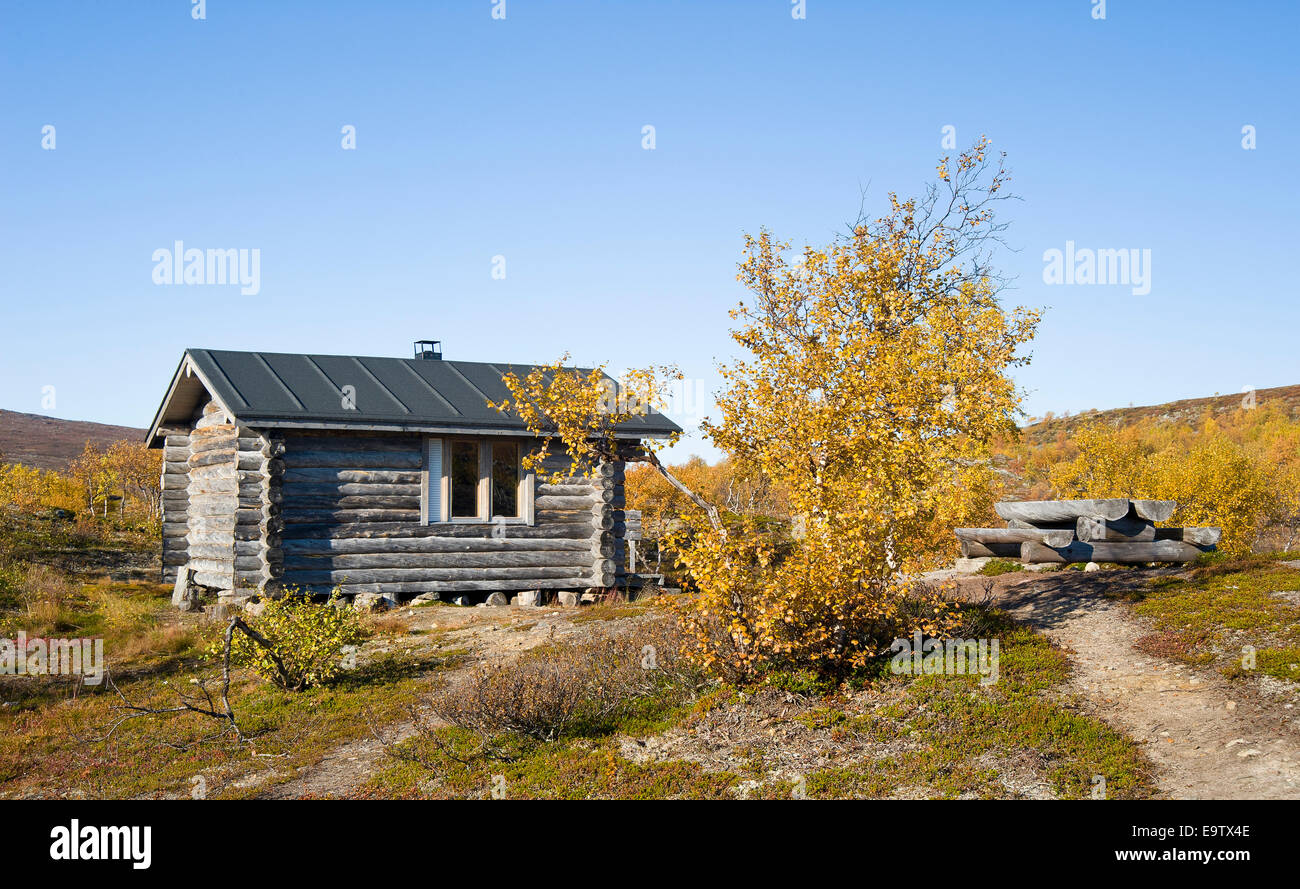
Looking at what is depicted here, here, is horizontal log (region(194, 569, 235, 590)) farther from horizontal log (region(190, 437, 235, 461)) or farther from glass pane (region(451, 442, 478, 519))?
glass pane (region(451, 442, 478, 519))

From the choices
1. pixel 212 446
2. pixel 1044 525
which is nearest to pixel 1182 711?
pixel 1044 525

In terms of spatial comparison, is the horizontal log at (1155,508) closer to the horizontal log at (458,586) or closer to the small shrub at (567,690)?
the small shrub at (567,690)

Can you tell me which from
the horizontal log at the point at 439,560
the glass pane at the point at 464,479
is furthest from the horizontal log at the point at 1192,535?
the glass pane at the point at 464,479

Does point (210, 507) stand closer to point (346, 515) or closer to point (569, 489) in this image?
point (346, 515)

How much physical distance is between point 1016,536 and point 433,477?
35.8ft

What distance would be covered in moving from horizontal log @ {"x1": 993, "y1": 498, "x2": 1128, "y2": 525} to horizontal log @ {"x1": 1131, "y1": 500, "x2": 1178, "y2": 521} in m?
0.21

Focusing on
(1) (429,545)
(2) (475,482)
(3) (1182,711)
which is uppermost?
(2) (475,482)

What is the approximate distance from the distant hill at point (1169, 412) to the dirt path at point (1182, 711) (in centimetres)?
6037

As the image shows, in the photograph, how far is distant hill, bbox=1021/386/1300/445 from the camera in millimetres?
67931

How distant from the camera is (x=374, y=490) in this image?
1820cm

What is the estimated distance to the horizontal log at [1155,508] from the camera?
46.2 feet

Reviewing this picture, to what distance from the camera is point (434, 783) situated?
8414mm
